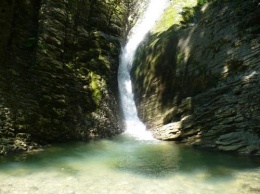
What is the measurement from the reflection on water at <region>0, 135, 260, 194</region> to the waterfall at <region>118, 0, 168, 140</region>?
3.88 metres

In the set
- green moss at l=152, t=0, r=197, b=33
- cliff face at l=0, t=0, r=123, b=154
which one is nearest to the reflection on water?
cliff face at l=0, t=0, r=123, b=154

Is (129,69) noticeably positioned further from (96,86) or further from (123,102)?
(96,86)

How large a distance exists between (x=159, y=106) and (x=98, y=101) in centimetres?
350

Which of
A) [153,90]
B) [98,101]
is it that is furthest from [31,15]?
[153,90]

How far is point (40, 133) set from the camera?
42.1 feet

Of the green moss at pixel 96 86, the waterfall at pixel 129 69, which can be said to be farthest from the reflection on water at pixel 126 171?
the waterfall at pixel 129 69

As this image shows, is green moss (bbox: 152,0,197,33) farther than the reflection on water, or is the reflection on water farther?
green moss (bbox: 152,0,197,33)

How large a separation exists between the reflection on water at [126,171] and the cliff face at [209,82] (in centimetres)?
125

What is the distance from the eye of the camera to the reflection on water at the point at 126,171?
8406 mm

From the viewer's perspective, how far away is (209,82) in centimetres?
1500

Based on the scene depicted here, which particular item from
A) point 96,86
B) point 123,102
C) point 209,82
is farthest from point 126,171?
point 123,102

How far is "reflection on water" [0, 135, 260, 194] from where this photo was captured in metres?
8.41

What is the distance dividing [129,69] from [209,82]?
703cm

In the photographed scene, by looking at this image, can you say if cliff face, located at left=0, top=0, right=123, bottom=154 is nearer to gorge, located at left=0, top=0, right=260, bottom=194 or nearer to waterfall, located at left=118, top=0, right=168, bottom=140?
gorge, located at left=0, top=0, right=260, bottom=194
